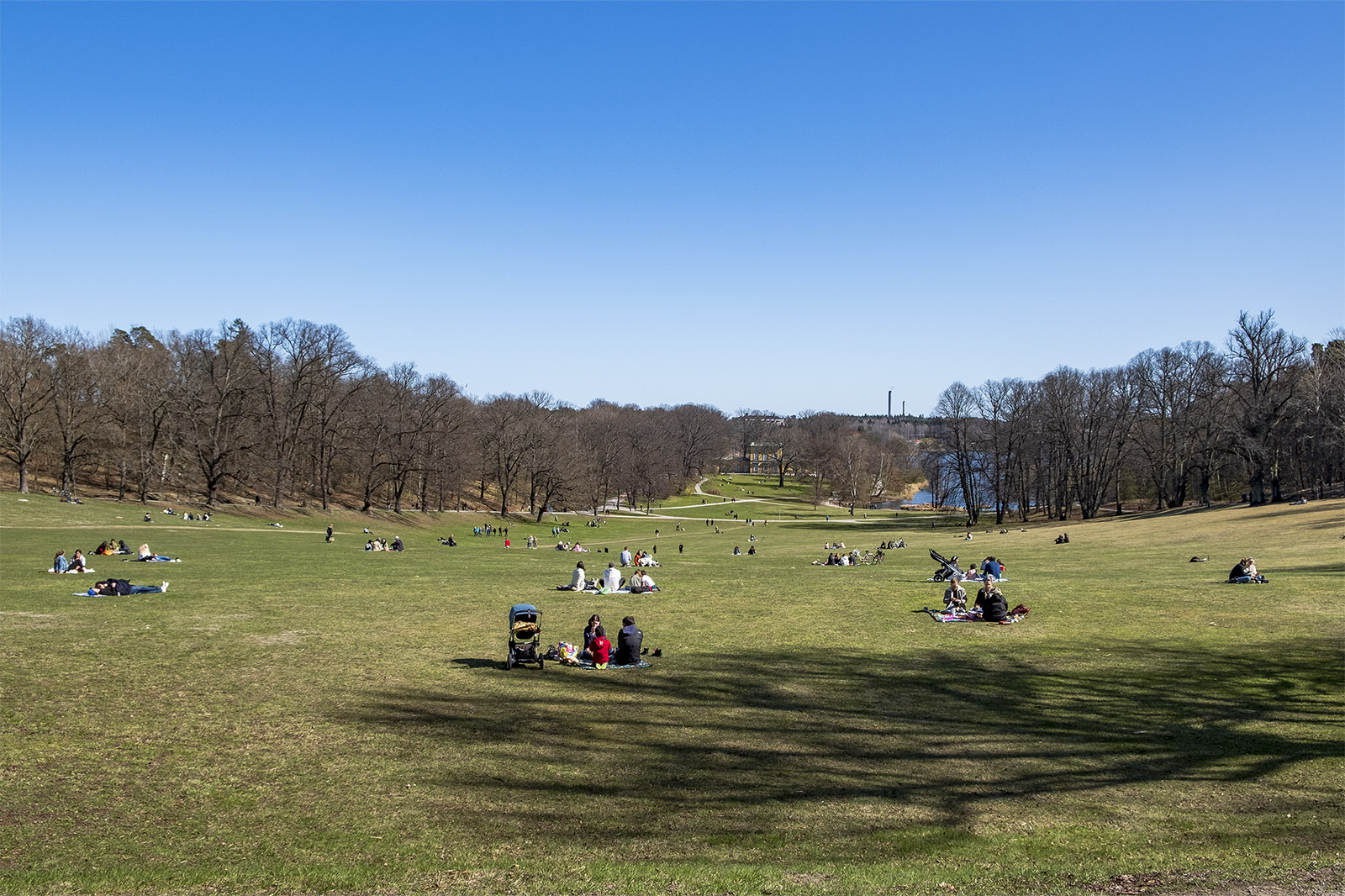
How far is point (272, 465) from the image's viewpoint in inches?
2867

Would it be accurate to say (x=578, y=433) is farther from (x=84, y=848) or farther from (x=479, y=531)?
(x=84, y=848)

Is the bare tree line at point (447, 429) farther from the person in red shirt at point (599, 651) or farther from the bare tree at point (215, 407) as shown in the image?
the person in red shirt at point (599, 651)

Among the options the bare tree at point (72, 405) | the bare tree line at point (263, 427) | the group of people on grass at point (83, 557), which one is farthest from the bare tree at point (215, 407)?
the group of people on grass at point (83, 557)

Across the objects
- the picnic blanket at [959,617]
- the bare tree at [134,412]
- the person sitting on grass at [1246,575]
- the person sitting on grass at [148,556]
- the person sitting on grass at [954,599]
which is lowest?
the person sitting on grass at [148,556]

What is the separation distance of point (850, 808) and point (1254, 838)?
14.2ft

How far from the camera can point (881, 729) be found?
43.9ft

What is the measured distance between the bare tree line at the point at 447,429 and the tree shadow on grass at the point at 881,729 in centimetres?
5992

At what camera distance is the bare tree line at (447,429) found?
67625 millimetres

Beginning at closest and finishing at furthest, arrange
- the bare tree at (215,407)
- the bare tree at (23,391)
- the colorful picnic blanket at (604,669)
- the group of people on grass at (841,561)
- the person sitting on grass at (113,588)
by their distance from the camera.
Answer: the colorful picnic blanket at (604,669)
the person sitting on grass at (113,588)
the group of people on grass at (841,561)
the bare tree at (23,391)
the bare tree at (215,407)

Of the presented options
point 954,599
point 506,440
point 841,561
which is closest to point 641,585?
point 954,599

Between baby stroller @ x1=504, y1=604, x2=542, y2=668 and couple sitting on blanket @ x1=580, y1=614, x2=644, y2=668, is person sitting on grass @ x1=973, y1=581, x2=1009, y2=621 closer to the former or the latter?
couple sitting on blanket @ x1=580, y1=614, x2=644, y2=668

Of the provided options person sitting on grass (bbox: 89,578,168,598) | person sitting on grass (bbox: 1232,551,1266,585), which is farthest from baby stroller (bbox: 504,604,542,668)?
person sitting on grass (bbox: 1232,551,1266,585)

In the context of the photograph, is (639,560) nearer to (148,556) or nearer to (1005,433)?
(148,556)

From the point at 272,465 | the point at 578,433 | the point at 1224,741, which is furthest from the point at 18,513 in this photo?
the point at 578,433
